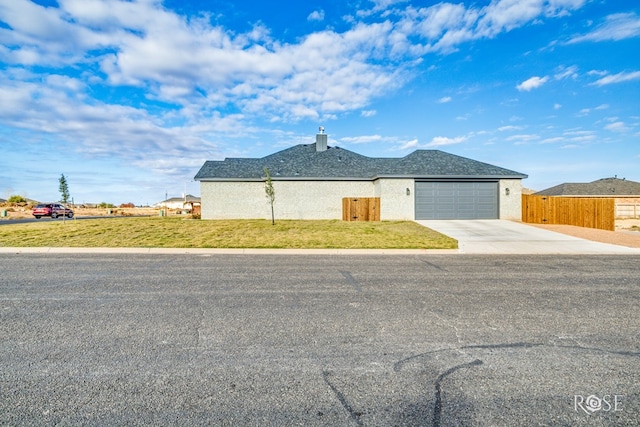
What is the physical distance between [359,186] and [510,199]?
35.5 feet

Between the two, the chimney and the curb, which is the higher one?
the chimney

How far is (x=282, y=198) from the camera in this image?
25875mm

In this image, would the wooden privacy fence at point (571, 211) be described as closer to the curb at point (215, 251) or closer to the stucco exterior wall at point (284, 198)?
the stucco exterior wall at point (284, 198)

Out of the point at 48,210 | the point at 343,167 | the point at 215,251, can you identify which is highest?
the point at 343,167

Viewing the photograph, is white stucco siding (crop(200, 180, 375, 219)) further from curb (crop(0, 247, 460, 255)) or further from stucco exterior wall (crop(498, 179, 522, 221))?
curb (crop(0, 247, 460, 255))

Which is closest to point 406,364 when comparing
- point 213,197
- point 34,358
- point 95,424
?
point 95,424

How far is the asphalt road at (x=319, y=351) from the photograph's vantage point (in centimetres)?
286

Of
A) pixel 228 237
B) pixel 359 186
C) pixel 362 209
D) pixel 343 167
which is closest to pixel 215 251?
pixel 228 237

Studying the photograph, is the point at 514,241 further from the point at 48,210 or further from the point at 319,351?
the point at 48,210

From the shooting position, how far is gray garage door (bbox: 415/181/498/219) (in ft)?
79.0

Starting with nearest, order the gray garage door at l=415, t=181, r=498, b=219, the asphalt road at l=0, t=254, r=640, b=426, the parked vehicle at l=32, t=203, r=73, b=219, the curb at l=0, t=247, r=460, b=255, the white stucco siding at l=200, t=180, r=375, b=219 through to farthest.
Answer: the asphalt road at l=0, t=254, r=640, b=426 → the curb at l=0, t=247, r=460, b=255 → the gray garage door at l=415, t=181, r=498, b=219 → the white stucco siding at l=200, t=180, r=375, b=219 → the parked vehicle at l=32, t=203, r=73, b=219

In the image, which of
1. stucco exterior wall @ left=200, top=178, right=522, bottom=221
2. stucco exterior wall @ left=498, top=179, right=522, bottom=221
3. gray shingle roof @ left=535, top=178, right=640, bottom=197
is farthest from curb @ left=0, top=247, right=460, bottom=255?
gray shingle roof @ left=535, top=178, right=640, bottom=197

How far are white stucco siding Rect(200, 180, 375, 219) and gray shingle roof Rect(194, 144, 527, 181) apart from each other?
23.9 inches

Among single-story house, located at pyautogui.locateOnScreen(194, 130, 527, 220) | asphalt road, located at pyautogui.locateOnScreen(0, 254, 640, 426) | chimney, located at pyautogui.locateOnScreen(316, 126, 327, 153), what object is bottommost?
asphalt road, located at pyautogui.locateOnScreen(0, 254, 640, 426)
